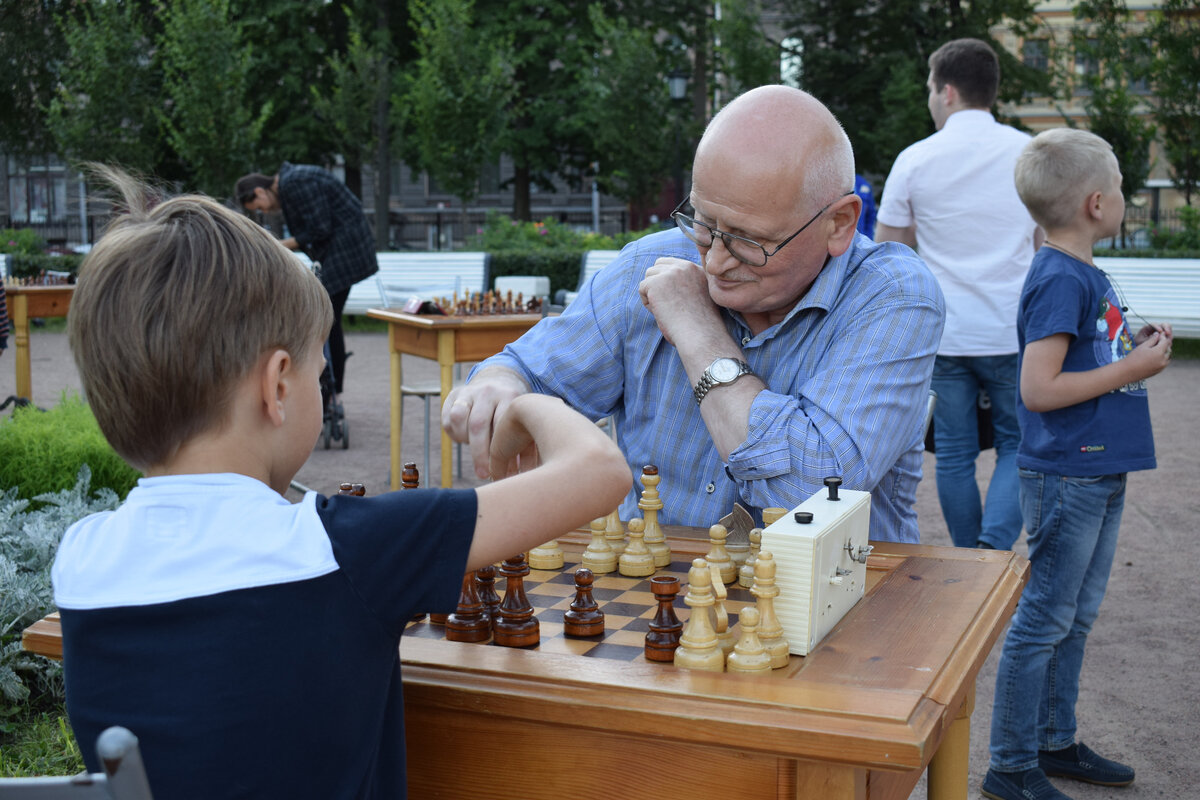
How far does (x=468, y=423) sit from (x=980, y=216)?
3.44m

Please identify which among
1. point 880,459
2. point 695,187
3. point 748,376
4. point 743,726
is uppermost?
point 695,187

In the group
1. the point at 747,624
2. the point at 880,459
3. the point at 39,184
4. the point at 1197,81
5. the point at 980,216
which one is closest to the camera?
the point at 747,624

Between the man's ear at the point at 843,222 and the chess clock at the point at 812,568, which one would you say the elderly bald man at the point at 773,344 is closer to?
the man's ear at the point at 843,222

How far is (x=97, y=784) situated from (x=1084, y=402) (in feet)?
9.02

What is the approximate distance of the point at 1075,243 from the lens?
10.5ft

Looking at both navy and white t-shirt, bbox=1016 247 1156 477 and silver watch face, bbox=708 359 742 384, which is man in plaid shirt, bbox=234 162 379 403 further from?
silver watch face, bbox=708 359 742 384

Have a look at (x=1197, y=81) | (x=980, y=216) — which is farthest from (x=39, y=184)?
(x=980, y=216)

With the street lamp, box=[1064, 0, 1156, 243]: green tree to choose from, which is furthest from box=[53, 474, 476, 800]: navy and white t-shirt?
the street lamp

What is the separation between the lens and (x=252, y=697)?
127 centimetres

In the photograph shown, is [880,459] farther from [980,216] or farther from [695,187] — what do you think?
[980,216]

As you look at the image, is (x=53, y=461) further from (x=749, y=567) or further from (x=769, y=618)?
(x=769, y=618)

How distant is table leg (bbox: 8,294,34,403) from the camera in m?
9.16

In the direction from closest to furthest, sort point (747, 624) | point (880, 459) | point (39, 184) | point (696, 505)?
1. point (747, 624)
2. point (880, 459)
3. point (696, 505)
4. point (39, 184)

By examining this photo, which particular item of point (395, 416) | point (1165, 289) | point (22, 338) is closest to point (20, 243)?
point (22, 338)
